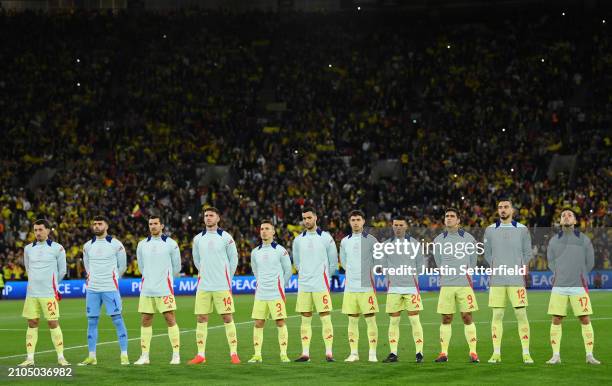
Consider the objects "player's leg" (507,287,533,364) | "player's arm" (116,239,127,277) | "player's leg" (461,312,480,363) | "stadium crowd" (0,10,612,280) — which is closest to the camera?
"player's leg" (507,287,533,364)

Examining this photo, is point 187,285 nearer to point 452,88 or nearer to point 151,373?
point 452,88

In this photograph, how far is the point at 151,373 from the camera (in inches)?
669

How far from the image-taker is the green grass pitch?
1616 cm

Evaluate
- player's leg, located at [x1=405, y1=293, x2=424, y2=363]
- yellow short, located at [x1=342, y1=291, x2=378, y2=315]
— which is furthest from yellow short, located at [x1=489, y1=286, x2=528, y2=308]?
yellow short, located at [x1=342, y1=291, x2=378, y2=315]

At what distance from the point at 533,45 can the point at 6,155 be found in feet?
88.9

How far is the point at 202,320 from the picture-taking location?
18.3 meters

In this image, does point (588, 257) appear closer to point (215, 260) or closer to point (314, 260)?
point (314, 260)

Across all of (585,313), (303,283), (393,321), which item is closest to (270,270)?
(303,283)

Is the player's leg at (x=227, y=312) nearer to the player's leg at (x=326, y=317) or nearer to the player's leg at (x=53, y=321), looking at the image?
the player's leg at (x=326, y=317)

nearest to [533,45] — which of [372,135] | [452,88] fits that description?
[452,88]

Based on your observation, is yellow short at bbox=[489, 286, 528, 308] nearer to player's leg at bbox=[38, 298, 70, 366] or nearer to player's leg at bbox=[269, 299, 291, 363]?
player's leg at bbox=[269, 299, 291, 363]

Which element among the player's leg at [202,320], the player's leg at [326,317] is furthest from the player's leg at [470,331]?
the player's leg at [202,320]

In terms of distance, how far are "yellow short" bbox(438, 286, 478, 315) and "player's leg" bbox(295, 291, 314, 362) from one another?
2393 mm

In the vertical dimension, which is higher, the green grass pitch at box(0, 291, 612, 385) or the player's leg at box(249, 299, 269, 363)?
the player's leg at box(249, 299, 269, 363)
